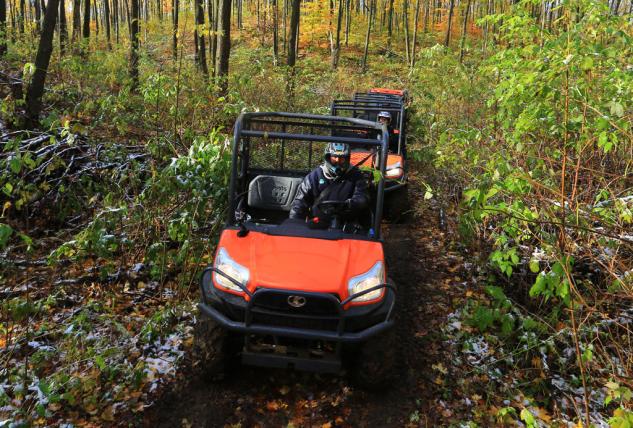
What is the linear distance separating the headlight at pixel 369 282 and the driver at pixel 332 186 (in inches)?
38.7

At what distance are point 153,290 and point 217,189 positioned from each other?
132cm

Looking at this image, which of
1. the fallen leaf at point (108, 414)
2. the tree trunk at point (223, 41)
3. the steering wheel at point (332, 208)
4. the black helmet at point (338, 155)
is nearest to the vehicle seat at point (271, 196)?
the black helmet at point (338, 155)

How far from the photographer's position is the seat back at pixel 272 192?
449cm

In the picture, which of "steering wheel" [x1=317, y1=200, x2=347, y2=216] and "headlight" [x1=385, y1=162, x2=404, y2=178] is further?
"headlight" [x1=385, y1=162, x2=404, y2=178]

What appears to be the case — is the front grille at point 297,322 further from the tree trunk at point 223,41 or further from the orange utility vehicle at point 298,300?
the tree trunk at point 223,41

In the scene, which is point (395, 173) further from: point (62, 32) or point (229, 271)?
point (62, 32)

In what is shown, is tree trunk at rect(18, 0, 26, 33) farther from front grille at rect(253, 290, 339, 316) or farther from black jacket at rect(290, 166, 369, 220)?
front grille at rect(253, 290, 339, 316)

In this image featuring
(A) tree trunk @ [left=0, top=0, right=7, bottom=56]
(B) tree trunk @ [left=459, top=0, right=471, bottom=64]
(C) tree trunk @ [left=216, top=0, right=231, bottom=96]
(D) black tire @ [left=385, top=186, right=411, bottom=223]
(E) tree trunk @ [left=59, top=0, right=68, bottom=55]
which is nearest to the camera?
(D) black tire @ [left=385, top=186, right=411, bottom=223]

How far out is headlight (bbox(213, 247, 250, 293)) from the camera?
10.4 feet

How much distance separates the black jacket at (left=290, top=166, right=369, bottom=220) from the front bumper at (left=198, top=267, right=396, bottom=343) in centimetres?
136

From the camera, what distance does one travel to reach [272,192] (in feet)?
15.0

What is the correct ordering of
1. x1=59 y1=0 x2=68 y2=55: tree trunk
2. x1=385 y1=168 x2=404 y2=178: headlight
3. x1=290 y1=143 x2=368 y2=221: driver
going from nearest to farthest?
x1=290 y1=143 x2=368 y2=221: driver, x1=385 y1=168 x2=404 y2=178: headlight, x1=59 y1=0 x2=68 y2=55: tree trunk

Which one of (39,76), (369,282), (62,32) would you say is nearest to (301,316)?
(369,282)

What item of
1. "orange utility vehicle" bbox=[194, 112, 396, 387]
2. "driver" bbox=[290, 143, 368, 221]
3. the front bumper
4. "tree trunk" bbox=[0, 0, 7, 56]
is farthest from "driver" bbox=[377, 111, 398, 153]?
"tree trunk" bbox=[0, 0, 7, 56]
